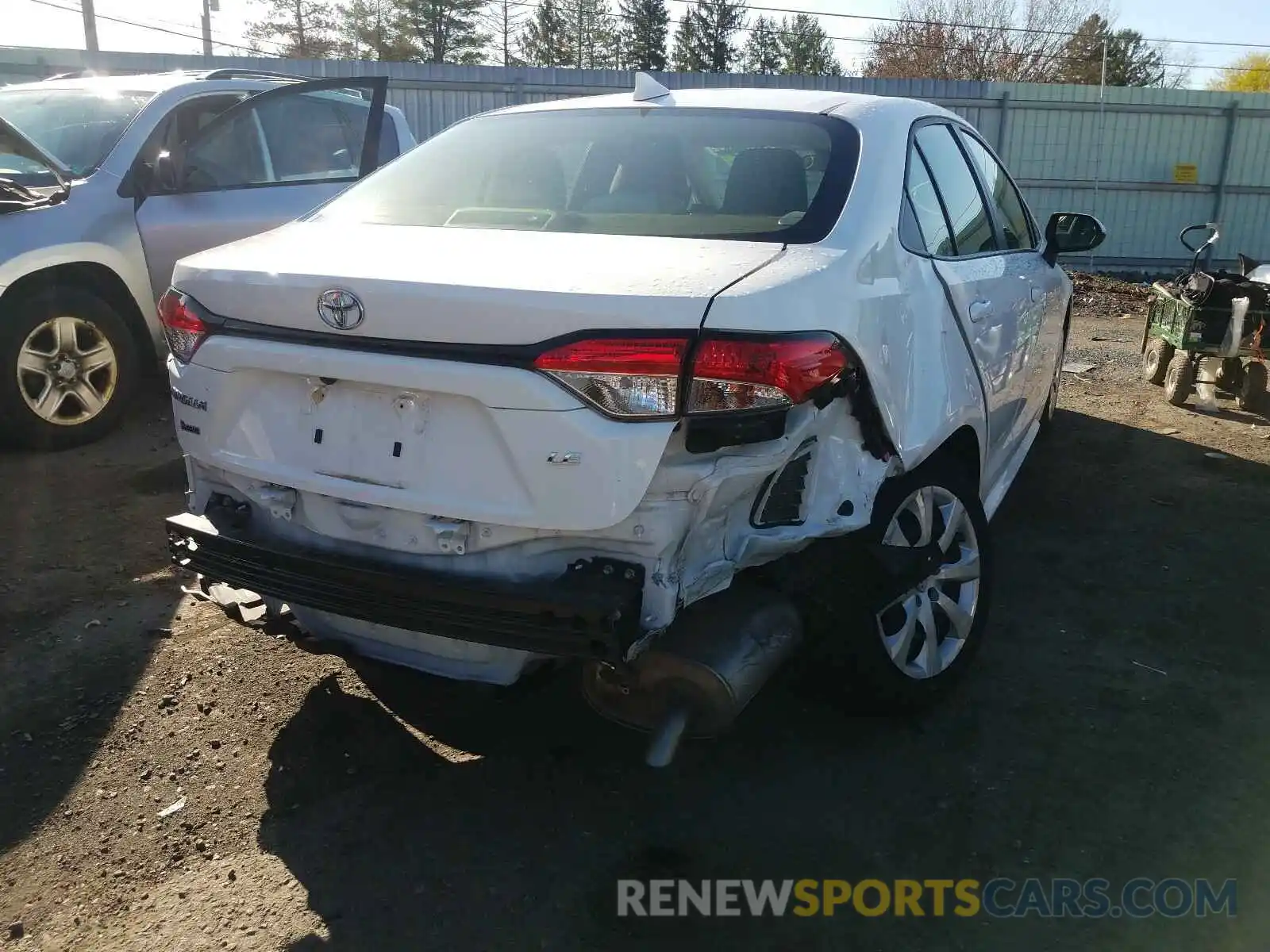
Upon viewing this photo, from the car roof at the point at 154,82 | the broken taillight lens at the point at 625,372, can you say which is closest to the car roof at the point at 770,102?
the broken taillight lens at the point at 625,372

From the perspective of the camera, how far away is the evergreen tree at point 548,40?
4334cm

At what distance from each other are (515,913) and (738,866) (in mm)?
536

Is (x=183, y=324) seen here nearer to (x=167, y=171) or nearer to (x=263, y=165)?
(x=167, y=171)

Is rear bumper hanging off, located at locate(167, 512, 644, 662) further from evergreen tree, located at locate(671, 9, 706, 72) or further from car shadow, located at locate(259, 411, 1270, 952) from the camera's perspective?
evergreen tree, located at locate(671, 9, 706, 72)

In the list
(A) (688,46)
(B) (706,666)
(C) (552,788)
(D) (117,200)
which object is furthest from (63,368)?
(A) (688,46)

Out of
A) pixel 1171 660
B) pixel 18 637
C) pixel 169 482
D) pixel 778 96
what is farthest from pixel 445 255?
pixel 169 482

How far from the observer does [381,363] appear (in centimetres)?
225

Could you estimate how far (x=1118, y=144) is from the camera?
15133 mm

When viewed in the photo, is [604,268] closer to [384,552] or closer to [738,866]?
[384,552]

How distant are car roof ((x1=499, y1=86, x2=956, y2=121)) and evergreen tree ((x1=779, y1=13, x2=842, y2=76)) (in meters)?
45.0

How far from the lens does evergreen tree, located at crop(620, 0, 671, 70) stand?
154 ft

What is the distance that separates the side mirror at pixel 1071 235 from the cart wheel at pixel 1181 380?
9.42 feet

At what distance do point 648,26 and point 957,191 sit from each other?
157ft

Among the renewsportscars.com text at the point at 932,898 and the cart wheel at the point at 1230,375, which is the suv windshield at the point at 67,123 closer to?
the renewsportscars.com text at the point at 932,898
